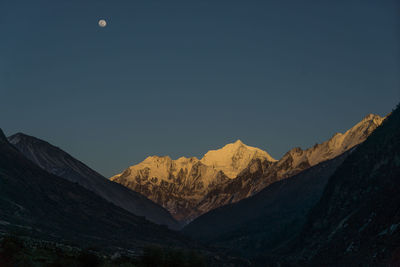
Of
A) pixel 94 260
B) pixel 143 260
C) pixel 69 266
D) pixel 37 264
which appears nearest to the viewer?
pixel 37 264

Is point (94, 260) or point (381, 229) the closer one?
point (94, 260)

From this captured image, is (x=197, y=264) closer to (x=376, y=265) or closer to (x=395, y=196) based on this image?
(x=376, y=265)

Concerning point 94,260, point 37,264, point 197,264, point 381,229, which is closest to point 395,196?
point 381,229

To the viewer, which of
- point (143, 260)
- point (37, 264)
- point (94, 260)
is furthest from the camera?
point (143, 260)

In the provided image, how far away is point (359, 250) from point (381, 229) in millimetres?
10317

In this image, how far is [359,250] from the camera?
182625mm

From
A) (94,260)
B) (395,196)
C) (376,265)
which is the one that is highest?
(395,196)

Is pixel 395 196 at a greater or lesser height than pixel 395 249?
greater

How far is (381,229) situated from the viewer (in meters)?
179

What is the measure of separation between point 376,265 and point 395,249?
688cm

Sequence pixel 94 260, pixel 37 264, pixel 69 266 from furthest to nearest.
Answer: pixel 94 260 → pixel 69 266 → pixel 37 264

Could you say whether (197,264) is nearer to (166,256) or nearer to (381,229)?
(166,256)

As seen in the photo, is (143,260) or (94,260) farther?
(143,260)

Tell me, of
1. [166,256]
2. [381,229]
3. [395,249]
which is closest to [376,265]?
[395,249]
